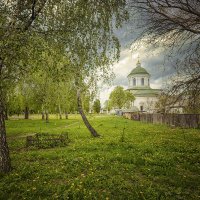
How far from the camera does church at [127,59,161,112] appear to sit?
3615 inches

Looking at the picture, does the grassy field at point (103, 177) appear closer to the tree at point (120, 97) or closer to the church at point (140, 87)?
the tree at point (120, 97)

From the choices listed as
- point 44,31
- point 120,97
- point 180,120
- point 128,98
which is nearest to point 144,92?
point 128,98

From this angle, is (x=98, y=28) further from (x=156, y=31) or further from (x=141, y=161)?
(x=141, y=161)

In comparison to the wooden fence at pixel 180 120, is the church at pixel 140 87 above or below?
above

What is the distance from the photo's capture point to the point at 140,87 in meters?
99.1

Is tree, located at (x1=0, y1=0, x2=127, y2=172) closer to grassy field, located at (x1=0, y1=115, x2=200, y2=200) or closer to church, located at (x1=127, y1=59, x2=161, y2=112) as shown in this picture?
grassy field, located at (x1=0, y1=115, x2=200, y2=200)

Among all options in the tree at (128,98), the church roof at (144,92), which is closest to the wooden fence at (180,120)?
the tree at (128,98)

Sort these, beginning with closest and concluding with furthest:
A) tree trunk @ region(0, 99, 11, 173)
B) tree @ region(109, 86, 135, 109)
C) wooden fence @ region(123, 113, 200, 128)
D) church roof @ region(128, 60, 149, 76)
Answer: tree trunk @ region(0, 99, 11, 173), wooden fence @ region(123, 113, 200, 128), tree @ region(109, 86, 135, 109), church roof @ region(128, 60, 149, 76)

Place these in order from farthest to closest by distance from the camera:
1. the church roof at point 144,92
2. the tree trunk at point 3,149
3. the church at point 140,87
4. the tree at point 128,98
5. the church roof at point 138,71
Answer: the church roof at point 138,71 < the church at point 140,87 < the church roof at point 144,92 < the tree at point 128,98 < the tree trunk at point 3,149

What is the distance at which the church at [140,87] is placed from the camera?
9181 cm

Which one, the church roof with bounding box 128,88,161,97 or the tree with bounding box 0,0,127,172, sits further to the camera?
the church roof with bounding box 128,88,161,97

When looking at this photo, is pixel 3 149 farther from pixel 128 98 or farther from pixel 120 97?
pixel 128 98

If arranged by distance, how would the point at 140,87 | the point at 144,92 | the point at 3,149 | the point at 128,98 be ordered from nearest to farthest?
the point at 3,149
the point at 128,98
the point at 144,92
the point at 140,87

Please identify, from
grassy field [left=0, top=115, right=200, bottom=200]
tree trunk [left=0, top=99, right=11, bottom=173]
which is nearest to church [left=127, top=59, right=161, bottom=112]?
grassy field [left=0, top=115, right=200, bottom=200]
